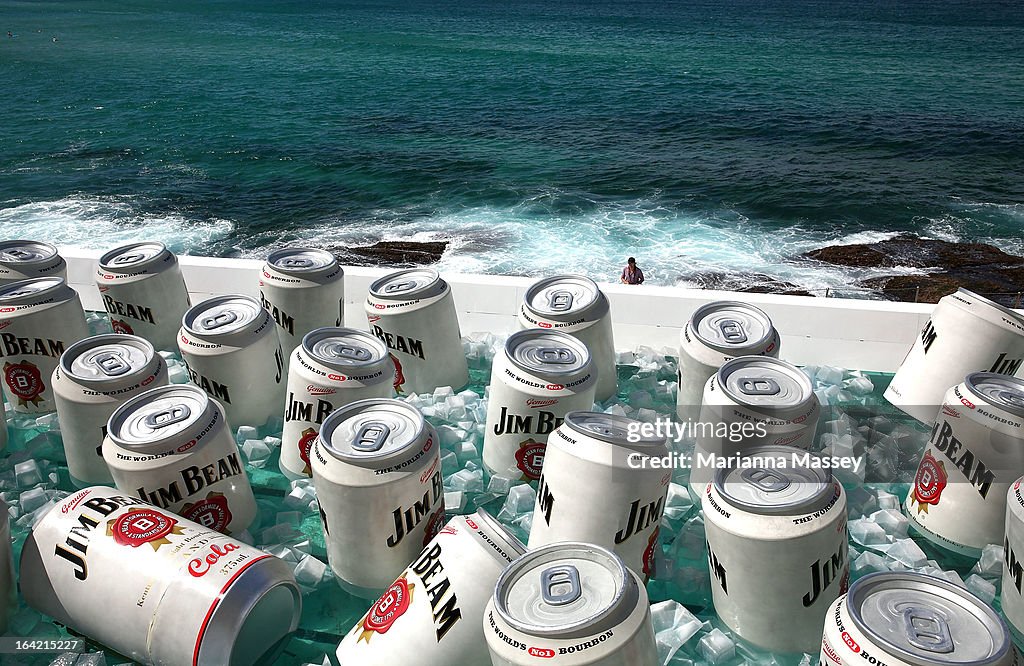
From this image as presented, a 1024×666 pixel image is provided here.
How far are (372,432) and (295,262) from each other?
105 inches

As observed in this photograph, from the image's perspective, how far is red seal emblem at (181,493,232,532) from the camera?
438 centimetres

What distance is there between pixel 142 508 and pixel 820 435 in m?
4.28

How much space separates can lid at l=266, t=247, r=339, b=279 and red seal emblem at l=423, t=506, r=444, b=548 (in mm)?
2536

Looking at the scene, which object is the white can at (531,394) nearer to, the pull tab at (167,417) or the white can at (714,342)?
the white can at (714,342)

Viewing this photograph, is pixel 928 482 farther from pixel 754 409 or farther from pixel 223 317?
pixel 223 317

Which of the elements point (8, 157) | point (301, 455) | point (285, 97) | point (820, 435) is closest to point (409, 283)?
point (301, 455)

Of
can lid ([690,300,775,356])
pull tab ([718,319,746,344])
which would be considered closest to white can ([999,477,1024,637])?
can lid ([690,300,775,356])

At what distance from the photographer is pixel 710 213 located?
74.6 feet

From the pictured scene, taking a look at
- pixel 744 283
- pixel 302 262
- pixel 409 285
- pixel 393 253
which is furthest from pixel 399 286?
pixel 393 253

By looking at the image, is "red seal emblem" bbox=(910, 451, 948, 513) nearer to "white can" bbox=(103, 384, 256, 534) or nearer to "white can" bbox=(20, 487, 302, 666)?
"white can" bbox=(20, 487, 302, 666)

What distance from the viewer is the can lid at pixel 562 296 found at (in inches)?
225

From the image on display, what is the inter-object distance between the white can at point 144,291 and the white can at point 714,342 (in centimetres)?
411

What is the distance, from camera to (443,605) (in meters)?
3.51

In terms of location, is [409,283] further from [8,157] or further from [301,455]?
[8,157]
